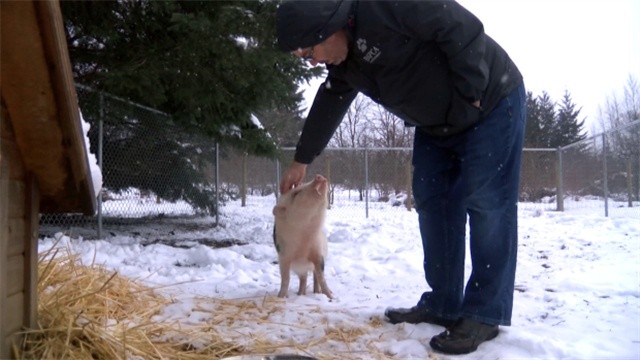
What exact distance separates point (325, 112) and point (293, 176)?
1.94 feet

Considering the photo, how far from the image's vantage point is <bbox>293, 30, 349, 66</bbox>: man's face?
272cm

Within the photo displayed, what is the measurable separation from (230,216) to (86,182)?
874 cm

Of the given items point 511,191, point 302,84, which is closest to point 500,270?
point 511,191

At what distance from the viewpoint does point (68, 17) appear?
5605 mm

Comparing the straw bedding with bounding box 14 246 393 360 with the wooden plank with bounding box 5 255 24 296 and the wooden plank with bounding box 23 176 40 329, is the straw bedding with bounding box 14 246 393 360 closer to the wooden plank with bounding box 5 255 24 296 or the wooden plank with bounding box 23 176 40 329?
the wooden plank with bounding box 23 176 40 329

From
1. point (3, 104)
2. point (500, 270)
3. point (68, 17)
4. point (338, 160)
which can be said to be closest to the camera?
point (3, 104)

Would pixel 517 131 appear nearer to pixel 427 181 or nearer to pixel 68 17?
pixel 427 181

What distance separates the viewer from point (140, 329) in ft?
8.13

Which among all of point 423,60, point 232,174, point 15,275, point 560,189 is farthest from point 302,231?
point 560,189

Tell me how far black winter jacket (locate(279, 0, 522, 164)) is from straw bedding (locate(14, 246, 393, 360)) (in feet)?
4.09

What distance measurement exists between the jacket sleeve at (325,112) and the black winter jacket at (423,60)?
9.3 inches

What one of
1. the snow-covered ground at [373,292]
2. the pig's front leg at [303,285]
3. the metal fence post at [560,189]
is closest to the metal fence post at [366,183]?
the snow-covered ground at [373,292]

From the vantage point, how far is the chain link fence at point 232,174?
24.2ft

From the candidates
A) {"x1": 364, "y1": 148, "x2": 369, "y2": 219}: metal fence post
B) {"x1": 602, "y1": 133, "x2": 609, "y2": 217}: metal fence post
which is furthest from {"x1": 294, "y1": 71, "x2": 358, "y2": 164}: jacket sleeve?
{"x1": 602, "y1": 133, "x2": 609, "y2": 217}: metal fence post
